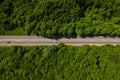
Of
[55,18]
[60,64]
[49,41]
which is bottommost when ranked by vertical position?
[60,64]

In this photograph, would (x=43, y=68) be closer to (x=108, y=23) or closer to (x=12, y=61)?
(x=12, y=61)

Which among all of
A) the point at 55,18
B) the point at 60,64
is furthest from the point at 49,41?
the point at 60,64

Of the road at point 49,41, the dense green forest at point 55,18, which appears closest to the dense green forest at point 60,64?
the road at point 49,41

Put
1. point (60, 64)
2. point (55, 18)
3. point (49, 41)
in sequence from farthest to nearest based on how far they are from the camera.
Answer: point (49, 41) < point (55, 18) < point (60, 64)

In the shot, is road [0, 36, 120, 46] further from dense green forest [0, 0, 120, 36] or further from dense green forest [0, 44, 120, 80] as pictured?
dense green forest [0, 44, 120, 80]

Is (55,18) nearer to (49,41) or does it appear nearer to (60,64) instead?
(49,41)

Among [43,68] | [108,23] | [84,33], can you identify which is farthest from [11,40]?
[108,23]

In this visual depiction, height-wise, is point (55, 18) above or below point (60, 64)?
above
